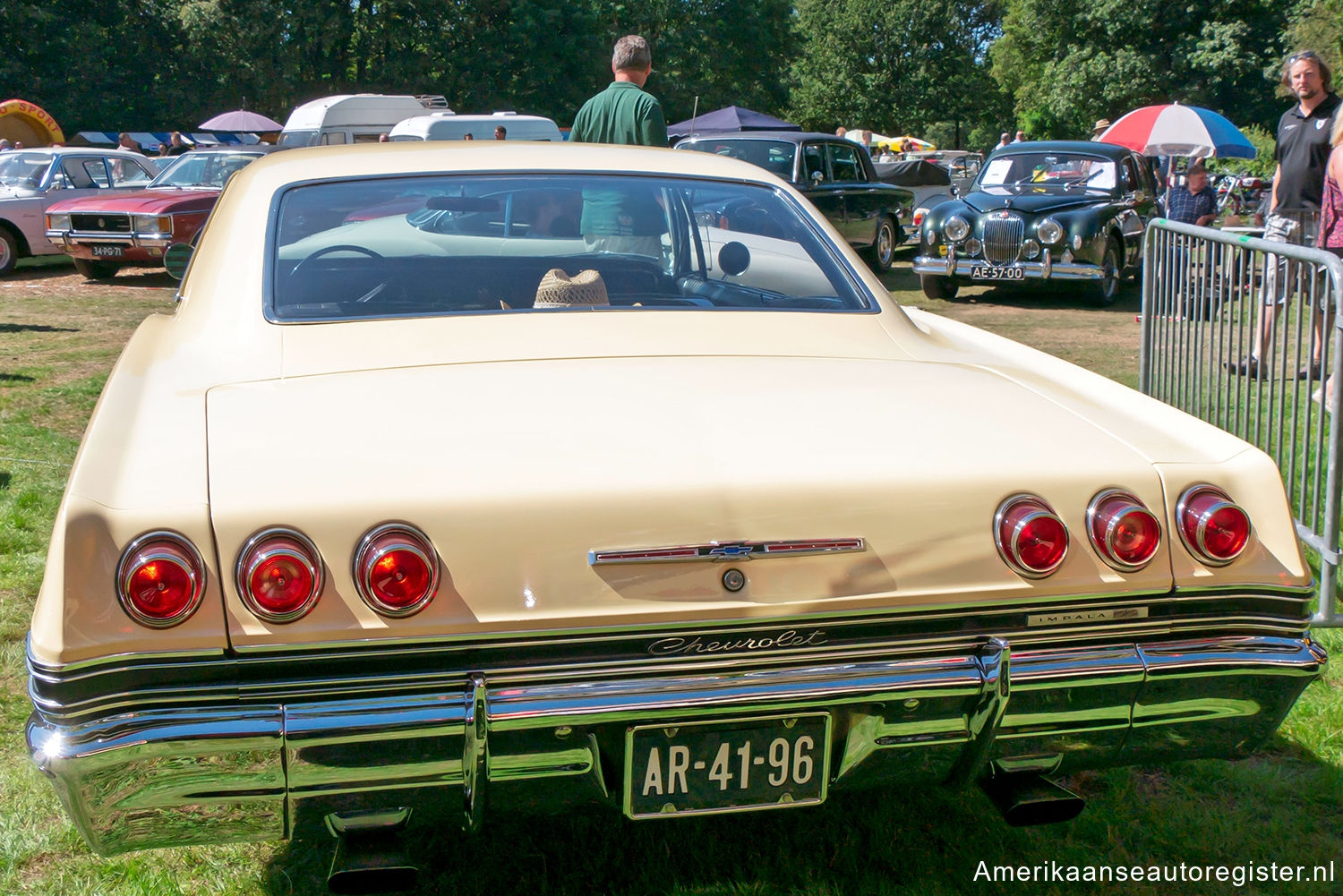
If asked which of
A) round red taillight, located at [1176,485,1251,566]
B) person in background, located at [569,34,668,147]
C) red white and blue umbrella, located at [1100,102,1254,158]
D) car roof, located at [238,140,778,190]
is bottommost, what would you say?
round red taillight, located at [1176,485,1251,566]

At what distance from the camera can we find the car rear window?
298 cm

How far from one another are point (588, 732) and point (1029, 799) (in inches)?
36.4

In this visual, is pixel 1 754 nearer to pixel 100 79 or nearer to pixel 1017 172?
pixel 1017 172

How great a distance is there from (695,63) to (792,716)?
5745 cm

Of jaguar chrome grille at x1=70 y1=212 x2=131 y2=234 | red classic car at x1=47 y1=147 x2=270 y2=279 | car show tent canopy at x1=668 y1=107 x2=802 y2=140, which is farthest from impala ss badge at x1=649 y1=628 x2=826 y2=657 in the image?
car show tent canopy at x1=668 y1=107 x2=802 y2=140

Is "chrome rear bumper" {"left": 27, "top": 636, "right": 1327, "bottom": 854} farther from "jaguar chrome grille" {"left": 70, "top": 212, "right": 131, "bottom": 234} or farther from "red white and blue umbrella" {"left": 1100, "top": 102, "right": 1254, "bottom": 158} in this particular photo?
"red white and blue umbrella" {"left": 1100, "top": 102, "right": 1254, "bottom": 158}

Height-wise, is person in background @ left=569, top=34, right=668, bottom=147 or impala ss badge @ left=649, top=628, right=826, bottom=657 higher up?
person in background @ left=569, top=34, right=668, bottom=147

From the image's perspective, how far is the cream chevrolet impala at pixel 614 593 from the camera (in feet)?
6.24

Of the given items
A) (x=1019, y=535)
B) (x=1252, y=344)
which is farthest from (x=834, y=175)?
(x=1019, y=535)

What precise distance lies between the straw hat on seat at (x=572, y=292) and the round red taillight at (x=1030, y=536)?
1.22 m

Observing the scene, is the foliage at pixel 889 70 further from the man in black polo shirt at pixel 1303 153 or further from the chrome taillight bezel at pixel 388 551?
the chrome taillight bezel at pixel 388 551

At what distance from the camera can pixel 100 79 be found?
45.7 m

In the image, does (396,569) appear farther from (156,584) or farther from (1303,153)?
(1303,153)

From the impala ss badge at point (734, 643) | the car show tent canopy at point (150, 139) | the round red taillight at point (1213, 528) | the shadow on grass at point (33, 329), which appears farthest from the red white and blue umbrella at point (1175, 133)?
the car show tent canopy at point (150, 139)
